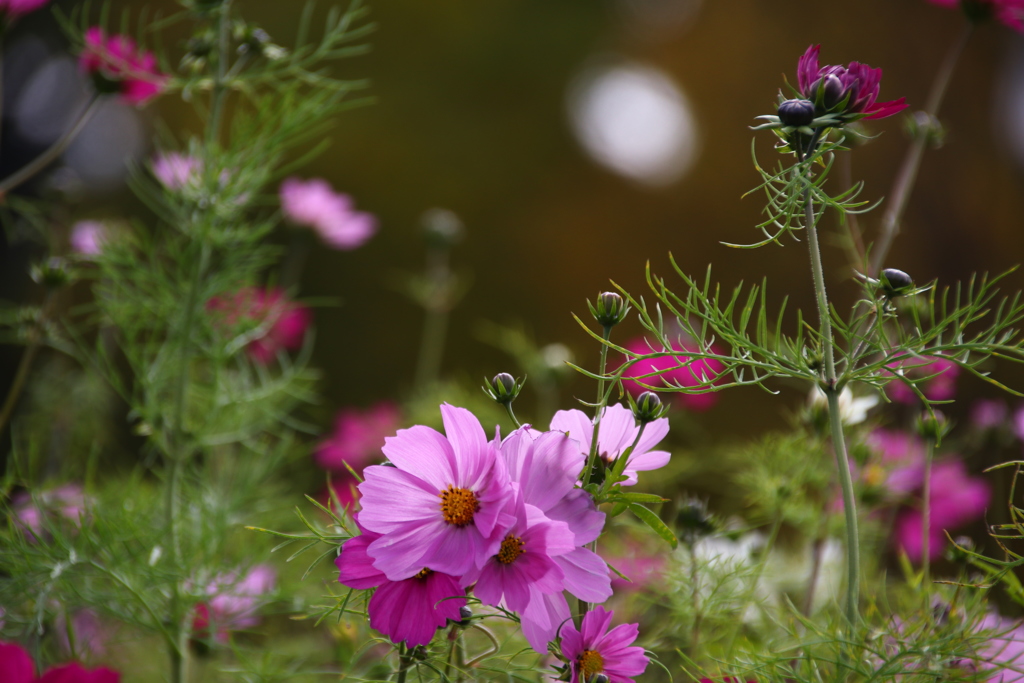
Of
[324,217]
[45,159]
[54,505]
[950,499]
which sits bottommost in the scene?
[950,499]

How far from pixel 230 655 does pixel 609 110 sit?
119 centimetres

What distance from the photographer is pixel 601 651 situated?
0.25m

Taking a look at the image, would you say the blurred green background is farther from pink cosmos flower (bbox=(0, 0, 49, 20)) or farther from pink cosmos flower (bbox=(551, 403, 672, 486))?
pink cosmos flower (bbox=(551, 403, 672, 486))

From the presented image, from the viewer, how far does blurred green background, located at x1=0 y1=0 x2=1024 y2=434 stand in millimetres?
1227

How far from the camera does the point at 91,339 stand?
4.38 ft

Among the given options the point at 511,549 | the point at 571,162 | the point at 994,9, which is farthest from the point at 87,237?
the point at 571,162

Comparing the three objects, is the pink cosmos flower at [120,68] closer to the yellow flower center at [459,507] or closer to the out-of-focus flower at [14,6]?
the out-of-focus flower at [14,6]

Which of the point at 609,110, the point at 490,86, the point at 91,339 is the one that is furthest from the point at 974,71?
the point at 91,339

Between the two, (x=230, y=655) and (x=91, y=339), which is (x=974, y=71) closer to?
(x=230, y=655)

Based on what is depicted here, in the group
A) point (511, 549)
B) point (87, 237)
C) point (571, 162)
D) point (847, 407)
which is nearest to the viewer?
point (511, 549)

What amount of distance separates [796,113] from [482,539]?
172mm

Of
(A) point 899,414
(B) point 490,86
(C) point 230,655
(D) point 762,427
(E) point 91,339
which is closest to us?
(C) point 230,655

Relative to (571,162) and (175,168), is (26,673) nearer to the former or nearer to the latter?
(175,168)

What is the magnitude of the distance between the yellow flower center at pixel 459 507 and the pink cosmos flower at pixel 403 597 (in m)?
0.02
